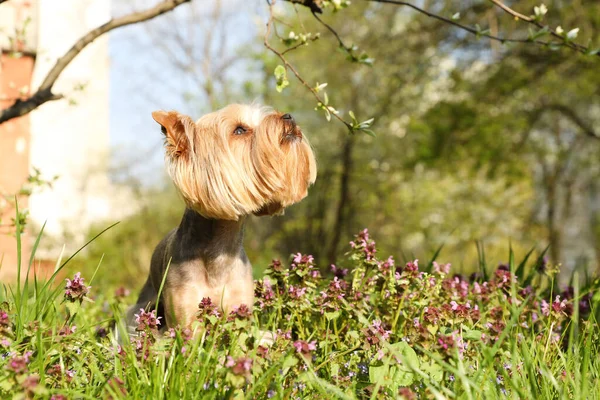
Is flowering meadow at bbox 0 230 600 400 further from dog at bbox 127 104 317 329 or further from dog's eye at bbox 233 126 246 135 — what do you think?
dog's eye at bbox 233 126 246 135

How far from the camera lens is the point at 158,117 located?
142 inches

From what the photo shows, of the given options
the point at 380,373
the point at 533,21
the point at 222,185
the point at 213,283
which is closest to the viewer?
the point at 380,373

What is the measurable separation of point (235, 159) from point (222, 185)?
19 cm

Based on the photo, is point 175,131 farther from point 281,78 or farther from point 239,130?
point 281,78

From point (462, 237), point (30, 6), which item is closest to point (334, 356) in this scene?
point (30, 6)

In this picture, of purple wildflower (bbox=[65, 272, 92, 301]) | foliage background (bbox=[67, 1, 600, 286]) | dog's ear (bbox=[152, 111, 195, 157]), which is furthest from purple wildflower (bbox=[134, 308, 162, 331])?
foliage background (bbox=[67, 1, 600, 286])

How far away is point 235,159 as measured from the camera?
3707 millimetres

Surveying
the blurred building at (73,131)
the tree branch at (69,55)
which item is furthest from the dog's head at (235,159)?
the blurred building at (73,131)

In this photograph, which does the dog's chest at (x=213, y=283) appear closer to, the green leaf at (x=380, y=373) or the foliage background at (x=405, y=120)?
the green leaf at (x=380, y=373)

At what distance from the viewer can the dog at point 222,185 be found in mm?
3615

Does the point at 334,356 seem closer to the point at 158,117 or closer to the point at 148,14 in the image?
the point at 158,117

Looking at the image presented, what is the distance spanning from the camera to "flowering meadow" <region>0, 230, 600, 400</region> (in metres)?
2.42

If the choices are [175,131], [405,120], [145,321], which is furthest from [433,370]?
[405,120]

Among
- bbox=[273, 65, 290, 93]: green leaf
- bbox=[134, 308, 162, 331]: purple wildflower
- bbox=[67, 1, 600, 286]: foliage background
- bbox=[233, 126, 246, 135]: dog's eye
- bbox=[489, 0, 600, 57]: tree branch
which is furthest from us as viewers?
bbox=[67, 1, 600, 286]: foliage background
